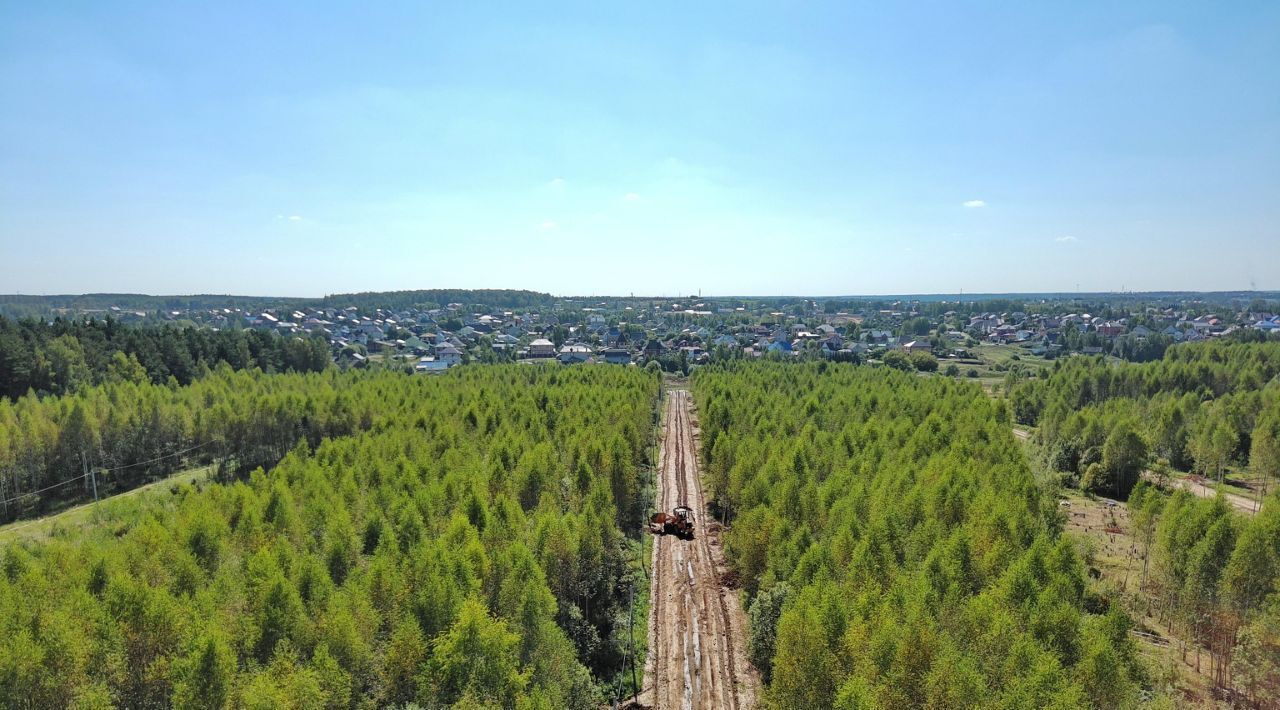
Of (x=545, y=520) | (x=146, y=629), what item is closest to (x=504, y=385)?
(x=545, y=520)

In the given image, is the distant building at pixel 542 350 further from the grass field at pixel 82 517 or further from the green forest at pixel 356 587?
the green forest at pixel 356 587

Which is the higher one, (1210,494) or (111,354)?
(111,354)

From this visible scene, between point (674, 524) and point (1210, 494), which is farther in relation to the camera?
point (1210, 494)

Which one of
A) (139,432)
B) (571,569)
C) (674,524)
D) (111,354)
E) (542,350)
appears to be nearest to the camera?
(571,569)

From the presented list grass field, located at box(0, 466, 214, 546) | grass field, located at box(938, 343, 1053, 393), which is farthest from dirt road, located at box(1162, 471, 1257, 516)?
grass field, located at box(0, 466, 214, 546)

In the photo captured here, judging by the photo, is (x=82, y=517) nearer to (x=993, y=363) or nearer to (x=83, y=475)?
(x=83, y=475)

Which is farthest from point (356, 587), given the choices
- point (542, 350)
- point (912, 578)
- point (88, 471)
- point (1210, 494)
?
point (542, 350)

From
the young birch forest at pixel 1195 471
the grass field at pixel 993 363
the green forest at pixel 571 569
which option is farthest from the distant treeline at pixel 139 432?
the grass field at pixel 993 363

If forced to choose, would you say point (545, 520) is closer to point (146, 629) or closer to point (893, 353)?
point (146, 629)
